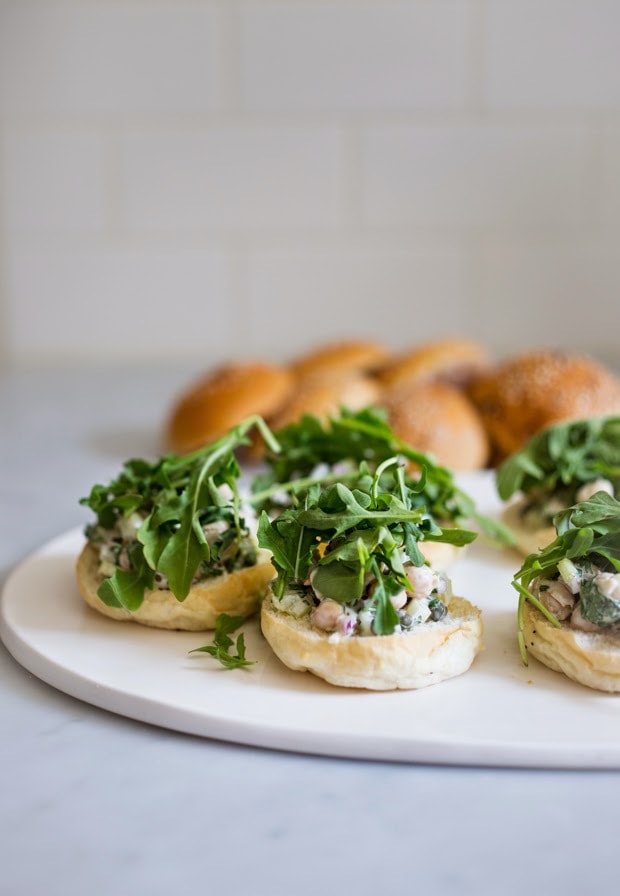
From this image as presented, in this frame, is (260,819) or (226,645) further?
(226,645)

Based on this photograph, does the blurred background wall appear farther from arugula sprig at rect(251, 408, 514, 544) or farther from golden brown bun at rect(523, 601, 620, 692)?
golden brown bun at rect(523, 601, 620, 692)

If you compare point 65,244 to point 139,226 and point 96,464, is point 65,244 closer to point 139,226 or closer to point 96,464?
point 139,226

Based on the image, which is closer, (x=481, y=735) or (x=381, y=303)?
(x=481, y=735)

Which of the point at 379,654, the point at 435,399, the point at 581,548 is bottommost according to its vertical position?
the point at 435,399

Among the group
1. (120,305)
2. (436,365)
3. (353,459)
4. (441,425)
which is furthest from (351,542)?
(120,305)

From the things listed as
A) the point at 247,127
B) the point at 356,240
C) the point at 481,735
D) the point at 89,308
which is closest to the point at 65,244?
the point at 89,308

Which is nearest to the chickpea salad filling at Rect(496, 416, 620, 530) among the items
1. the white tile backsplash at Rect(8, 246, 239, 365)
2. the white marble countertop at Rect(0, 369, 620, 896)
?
the white marble countertop at Rect(0, 369, 620, 896)

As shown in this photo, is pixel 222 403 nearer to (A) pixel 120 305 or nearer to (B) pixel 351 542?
(B) pixel 351 542
